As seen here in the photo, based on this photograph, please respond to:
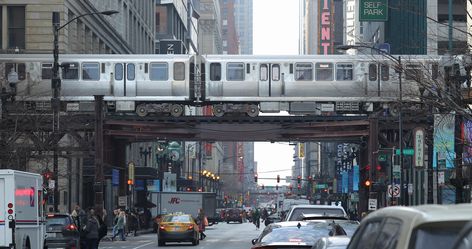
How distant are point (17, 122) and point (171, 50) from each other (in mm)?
73939

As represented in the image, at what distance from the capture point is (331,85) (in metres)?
50.9

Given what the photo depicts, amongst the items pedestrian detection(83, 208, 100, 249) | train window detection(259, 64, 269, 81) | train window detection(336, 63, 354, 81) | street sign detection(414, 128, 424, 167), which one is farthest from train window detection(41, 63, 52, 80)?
pedestrian detection(83, 208, 100, 249)

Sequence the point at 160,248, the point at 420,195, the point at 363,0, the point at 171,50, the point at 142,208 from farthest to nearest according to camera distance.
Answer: the point at 171,50 < the point at 142,208 < the point at 420,195 < the point at 363,0 < the point at 160,248

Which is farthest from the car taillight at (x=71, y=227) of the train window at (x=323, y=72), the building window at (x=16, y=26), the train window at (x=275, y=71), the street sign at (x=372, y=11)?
the building window at (x=16, y=26)

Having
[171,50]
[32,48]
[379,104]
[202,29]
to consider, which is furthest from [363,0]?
[202,29]

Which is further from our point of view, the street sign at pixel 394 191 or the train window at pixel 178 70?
the train window at pixel 178 70

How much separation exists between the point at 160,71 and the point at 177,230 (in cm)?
1448

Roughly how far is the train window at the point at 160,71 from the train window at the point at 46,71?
5.55 meters

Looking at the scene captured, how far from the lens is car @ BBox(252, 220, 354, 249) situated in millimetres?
13609

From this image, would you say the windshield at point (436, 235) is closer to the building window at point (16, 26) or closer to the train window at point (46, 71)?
the train window at point (46, 71)

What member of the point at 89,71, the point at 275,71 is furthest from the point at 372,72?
the point at 89,71

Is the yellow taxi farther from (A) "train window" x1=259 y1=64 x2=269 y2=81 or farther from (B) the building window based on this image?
(B) the building window

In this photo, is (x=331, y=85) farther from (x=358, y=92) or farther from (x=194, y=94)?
(x=194, y=94)

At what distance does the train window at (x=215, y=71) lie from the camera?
5116 cm
